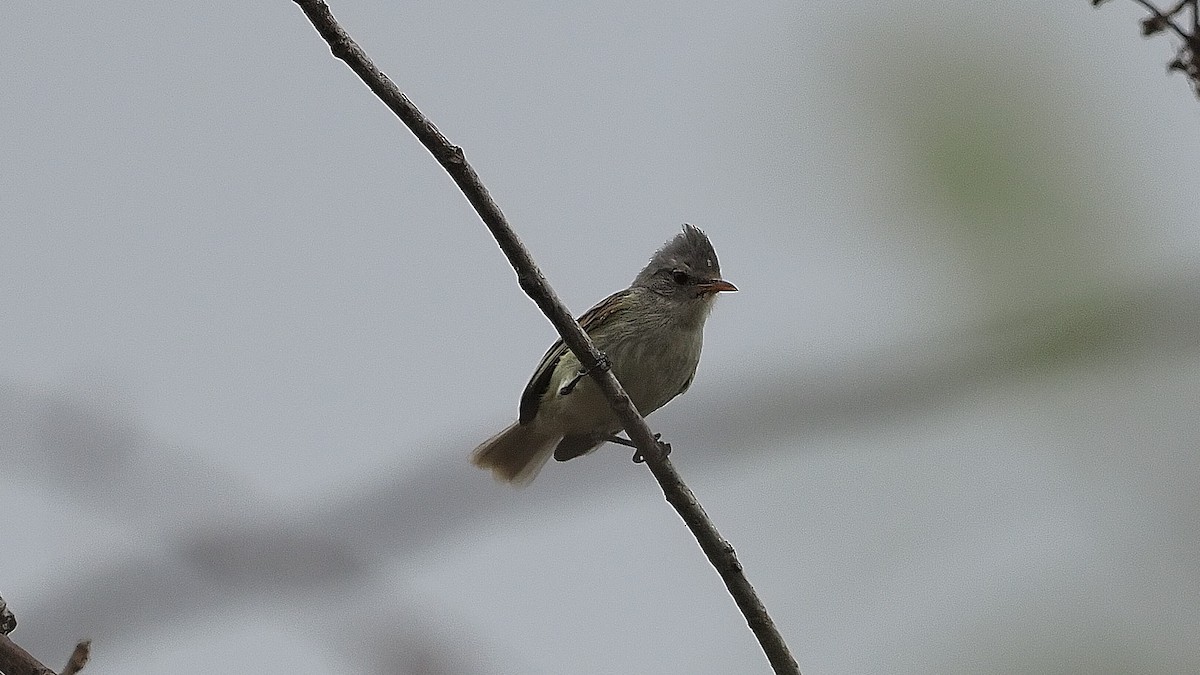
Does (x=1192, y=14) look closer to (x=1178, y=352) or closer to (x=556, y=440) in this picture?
(x=1178, y=352)

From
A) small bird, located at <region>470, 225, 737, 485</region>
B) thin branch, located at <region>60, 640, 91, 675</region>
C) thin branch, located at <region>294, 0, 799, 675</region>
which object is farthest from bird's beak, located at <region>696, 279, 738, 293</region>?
thin branch, located at <region>60, 640, 91, 675</region>

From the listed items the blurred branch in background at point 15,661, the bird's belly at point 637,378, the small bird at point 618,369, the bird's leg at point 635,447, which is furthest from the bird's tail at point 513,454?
the blurred branch in background at point 15,661

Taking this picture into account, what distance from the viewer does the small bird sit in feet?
20.1

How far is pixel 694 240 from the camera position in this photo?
7.05m

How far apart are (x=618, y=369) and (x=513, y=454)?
90 cm

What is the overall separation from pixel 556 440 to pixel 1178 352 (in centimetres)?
502

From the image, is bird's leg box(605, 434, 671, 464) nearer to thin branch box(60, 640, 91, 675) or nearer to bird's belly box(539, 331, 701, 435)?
bird's belly box(539, 331, 701, 435)

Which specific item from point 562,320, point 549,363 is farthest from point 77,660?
point 549,363

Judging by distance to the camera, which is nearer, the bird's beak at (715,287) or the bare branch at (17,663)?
the bare branch at (17,663)

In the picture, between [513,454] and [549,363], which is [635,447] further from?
[513,454]

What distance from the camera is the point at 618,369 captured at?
6293 millimetres

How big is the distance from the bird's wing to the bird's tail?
260mm

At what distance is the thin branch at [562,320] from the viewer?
10.1 ft

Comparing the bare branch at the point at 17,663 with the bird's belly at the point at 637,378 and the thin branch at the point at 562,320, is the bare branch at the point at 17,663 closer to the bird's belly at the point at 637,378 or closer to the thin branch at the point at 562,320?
the thin branch at the point at 562,320
